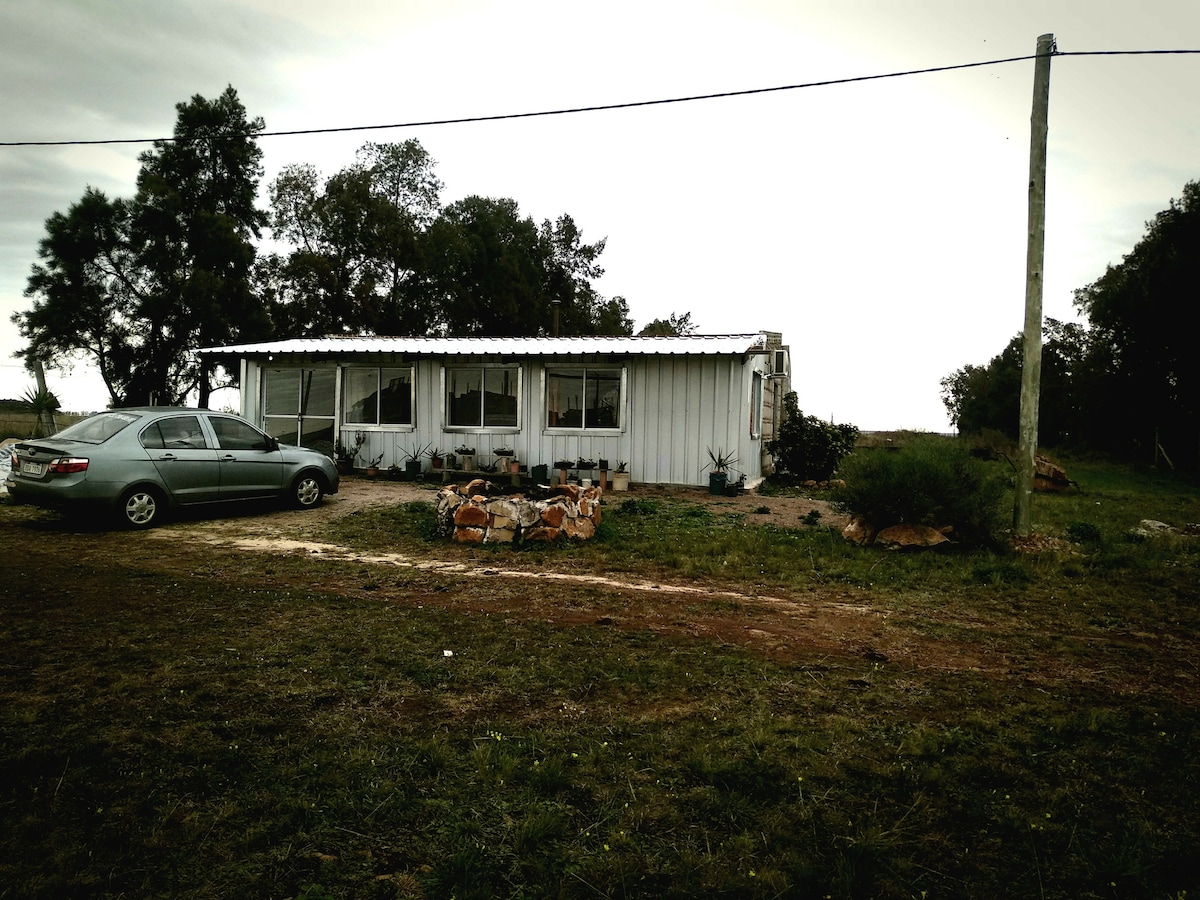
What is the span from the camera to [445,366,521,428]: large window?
16.3 meters

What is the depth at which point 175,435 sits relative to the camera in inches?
393

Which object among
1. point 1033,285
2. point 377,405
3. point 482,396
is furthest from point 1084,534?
point 377,405

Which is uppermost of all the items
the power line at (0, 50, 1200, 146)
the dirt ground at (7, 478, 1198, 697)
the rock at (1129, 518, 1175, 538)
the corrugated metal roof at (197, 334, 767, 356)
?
the power line at (0, 50, 1200, 146)

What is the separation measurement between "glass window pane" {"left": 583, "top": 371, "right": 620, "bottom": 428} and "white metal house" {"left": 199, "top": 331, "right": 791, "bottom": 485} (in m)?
0.02

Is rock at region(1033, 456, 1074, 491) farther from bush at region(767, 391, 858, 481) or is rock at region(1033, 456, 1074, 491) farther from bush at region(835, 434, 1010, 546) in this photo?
bush at region(835, 434, 1010, 546)

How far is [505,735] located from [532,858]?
100cm

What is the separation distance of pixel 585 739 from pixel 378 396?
48.2ft

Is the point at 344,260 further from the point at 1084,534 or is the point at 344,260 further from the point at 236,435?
the point at 1084,534

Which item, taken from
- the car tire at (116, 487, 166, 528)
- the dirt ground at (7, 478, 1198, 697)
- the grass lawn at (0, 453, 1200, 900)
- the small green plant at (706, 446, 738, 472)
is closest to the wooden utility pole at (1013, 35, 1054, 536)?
the grass lawn at (0, 453, 1200, 900)

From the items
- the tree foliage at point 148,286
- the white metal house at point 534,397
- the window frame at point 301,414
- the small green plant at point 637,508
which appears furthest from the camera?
the tree foliage at point 148,286

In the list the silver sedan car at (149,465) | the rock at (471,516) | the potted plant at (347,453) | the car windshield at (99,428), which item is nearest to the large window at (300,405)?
the potted plant at (347,453)

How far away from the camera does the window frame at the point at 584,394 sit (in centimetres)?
1553

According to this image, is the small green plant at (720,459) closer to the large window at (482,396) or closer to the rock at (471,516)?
the large window at (482,396)

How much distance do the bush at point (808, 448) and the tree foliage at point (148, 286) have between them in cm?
2207
